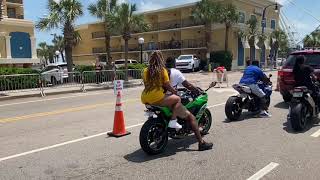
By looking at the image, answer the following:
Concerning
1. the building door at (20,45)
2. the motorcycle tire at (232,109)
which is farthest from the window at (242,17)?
the motorcycle tire at (232,109)

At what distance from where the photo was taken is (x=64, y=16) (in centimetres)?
2612

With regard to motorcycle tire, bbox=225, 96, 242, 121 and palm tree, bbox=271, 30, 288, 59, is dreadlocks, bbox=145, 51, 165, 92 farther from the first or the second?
palm tree, bbox=271, 30, 288, 59

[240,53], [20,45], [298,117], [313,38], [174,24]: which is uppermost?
[174,24]

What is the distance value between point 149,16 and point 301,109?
181ft

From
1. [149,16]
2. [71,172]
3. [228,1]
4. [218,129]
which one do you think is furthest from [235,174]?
[149,16]

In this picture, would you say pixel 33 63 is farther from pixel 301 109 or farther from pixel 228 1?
pixel 301 109

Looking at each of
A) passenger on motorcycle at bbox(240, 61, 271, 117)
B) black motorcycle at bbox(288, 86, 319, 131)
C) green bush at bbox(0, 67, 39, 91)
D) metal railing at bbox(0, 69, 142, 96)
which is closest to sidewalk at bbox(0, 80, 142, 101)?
metal railing at bbox(0, 69, 142, 96)

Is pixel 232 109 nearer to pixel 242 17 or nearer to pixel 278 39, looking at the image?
pixel 242 17

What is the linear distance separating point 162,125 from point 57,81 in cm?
1694

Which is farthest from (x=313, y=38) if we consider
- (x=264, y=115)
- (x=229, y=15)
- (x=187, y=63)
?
(x=264, y=115)

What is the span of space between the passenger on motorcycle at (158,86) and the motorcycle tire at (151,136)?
325 millimetres

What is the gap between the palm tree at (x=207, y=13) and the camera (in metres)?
46.8

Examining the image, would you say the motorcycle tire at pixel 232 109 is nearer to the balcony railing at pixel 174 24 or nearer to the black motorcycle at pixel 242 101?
the black motorcycle at pixel 242 101

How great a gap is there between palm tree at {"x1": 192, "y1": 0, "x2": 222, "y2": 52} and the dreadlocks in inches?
1617
